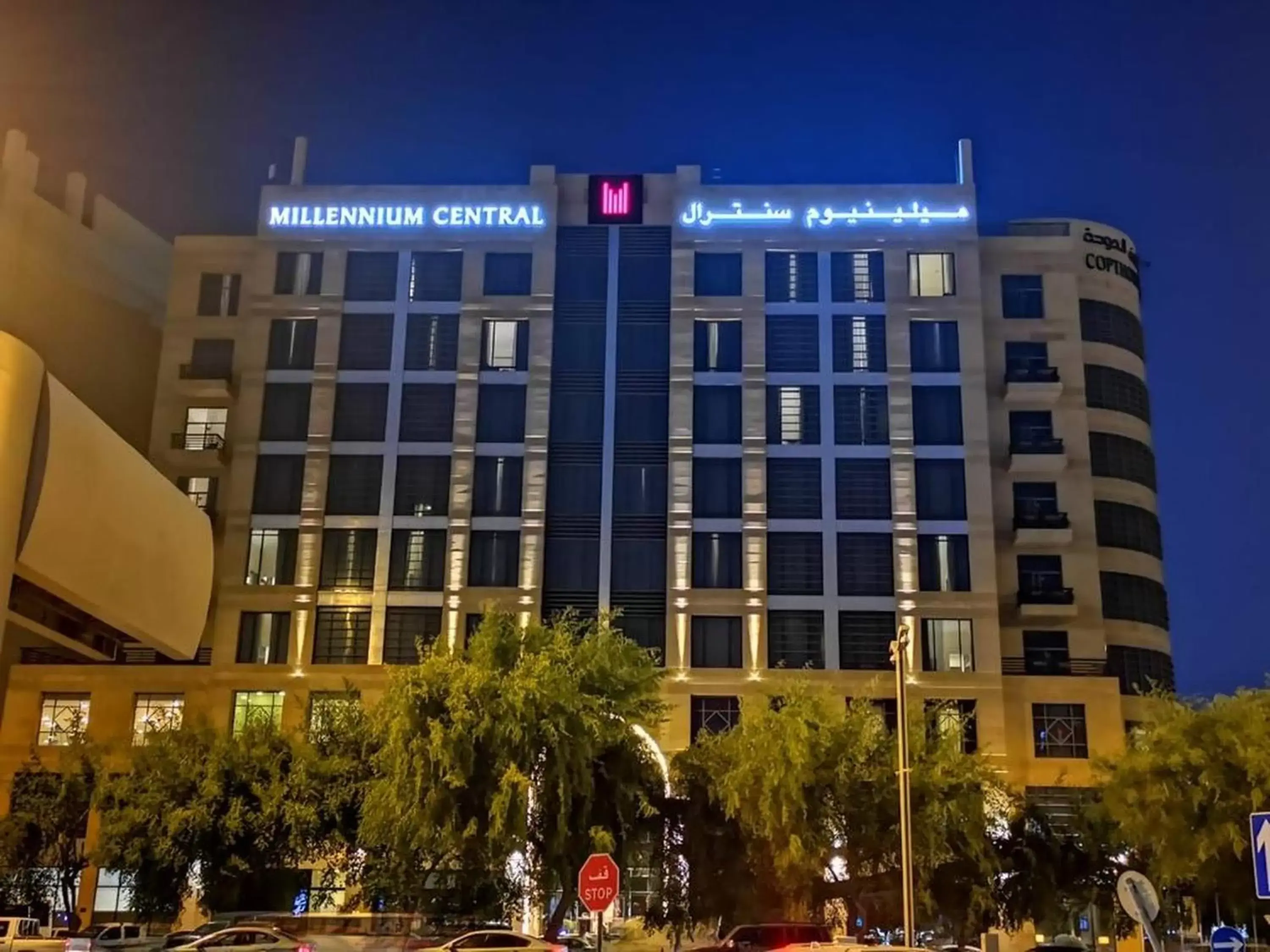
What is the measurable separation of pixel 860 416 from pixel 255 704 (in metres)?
30.2

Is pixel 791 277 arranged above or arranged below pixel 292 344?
above

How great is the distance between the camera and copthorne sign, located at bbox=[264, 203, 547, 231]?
63.4 metres

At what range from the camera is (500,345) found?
204 ft

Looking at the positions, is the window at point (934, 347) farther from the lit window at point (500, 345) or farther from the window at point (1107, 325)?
the lit window at point (500, 345)

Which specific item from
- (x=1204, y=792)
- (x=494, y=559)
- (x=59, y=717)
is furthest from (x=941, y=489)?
(x=59, y=717)

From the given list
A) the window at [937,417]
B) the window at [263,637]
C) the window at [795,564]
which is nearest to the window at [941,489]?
the window at [937,417]

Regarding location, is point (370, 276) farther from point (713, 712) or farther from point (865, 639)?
point (865, 639)

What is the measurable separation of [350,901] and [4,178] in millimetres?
35601

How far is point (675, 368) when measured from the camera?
6097cm

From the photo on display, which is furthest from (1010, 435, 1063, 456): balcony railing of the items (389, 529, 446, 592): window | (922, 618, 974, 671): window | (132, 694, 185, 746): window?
(132, 694, 185, 746): window

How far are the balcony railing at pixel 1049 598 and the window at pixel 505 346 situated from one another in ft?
83.2

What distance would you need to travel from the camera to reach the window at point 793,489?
59.2 metres

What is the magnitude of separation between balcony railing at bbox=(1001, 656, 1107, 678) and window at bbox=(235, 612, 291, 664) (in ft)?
106

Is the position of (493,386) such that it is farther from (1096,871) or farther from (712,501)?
(1096,871)
